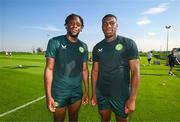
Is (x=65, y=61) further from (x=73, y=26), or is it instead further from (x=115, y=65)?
(x=115, y=65)

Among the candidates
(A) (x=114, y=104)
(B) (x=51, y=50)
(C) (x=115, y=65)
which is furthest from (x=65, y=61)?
(A) (x=114, y=104)

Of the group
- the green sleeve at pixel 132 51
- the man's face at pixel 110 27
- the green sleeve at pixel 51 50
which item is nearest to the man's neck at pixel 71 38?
the green sleeve at pixel 51 50

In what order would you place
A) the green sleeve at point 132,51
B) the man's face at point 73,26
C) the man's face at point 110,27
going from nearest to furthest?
the green sleeve at point 132,51
the man's face at point 110,27
the man's face at point 73,26

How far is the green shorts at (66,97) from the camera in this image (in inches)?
196

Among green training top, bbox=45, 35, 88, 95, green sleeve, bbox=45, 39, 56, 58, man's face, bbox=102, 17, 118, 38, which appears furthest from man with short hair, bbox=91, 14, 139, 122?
green sleeve, bbox=45, 39, 56, 58

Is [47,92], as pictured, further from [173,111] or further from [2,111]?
[173,111]

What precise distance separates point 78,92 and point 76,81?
21 centimetres

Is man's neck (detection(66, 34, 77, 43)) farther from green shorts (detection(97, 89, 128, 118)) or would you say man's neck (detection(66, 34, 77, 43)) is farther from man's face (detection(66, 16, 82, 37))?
green shorts (detection(97, 89, 128, 118))

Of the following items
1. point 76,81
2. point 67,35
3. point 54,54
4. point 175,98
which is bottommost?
point 175,98

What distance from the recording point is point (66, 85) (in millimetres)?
5023

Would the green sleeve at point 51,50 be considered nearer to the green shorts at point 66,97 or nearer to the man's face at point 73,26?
the man's face at point 73,26

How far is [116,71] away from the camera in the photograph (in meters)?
4.92

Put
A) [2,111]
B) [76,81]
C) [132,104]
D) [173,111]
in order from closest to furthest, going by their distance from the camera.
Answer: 1. [132,104]
2. [76,81]
3. [2,111]
4. [173,111]

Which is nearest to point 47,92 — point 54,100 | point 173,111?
point 54,100
